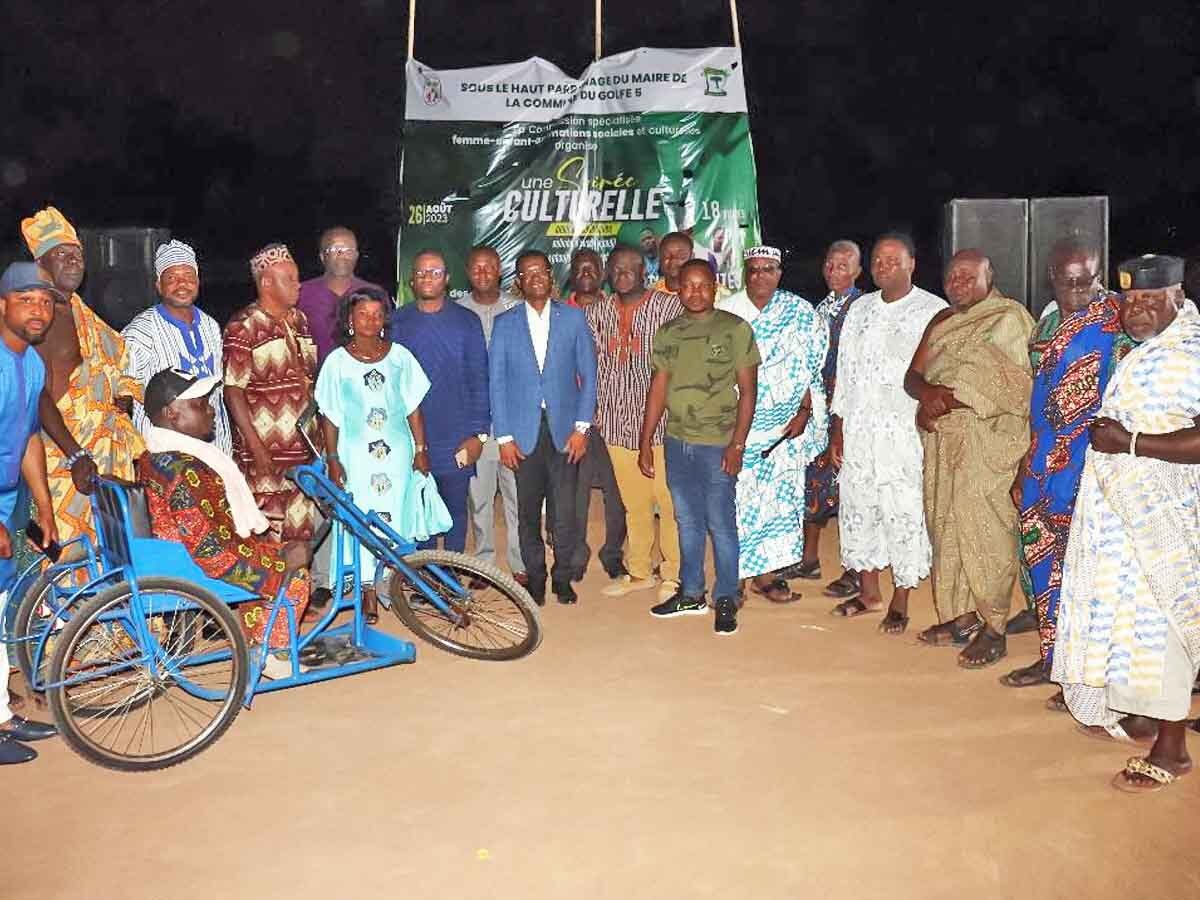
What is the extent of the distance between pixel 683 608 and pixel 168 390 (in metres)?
2.64

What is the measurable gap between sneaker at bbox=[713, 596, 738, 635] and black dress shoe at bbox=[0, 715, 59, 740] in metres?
2.76

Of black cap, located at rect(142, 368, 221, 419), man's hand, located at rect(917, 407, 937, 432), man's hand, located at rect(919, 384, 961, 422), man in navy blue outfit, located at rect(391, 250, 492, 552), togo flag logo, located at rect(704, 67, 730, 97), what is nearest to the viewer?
black cap, located at rect(142, 368, 221, 419)

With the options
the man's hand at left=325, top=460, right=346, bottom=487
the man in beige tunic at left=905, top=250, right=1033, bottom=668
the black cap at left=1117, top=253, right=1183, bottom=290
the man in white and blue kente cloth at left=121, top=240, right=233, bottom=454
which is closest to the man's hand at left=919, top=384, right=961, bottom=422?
the man in beige tunic at left=905, top=250, right=1033, bottom=668

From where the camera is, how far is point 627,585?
634 cm

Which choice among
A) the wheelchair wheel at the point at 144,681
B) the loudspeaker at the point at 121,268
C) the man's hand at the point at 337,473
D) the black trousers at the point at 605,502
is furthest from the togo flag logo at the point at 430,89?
the wheelchair wheel at the point at 144,681

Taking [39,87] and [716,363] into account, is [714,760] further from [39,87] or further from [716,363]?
[39,87]

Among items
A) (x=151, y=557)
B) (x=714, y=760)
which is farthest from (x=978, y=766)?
(x=151, y=557)

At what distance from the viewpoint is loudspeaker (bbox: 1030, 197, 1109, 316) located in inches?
262

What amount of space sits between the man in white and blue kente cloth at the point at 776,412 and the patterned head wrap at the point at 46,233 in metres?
2.92

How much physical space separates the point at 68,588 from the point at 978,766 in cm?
331

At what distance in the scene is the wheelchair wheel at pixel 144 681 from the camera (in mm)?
3963

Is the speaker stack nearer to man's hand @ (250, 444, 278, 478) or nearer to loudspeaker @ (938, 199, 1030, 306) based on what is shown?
loudspeaker @ (938, 199, 1030, 306)

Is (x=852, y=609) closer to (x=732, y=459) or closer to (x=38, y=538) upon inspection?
(x=732, y=459)

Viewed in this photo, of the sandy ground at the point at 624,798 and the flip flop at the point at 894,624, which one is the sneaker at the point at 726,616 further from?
the flip flop at the point at 894,624
